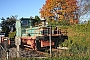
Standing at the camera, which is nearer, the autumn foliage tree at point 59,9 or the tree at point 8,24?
the autumn foliage tree at point 59,9

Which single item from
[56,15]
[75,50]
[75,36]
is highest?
[56,15]

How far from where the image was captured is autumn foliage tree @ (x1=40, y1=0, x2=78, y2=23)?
36.3 meters

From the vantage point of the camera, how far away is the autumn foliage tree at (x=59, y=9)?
119 ft

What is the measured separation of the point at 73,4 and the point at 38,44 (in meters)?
18.7

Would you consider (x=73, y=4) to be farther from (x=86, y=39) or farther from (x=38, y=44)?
(x=86, y=39)

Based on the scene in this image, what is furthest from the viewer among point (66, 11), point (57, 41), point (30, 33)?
point (66, 11)

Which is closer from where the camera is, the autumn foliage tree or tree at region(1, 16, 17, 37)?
the autumn foliage tree

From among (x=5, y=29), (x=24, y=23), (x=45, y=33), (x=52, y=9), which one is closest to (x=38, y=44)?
(x=45, y=33)

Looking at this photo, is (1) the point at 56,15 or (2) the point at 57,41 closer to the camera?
(2) the point at 57,41

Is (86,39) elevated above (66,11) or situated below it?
below

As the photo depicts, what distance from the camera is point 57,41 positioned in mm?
18469

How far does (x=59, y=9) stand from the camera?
39094 mm

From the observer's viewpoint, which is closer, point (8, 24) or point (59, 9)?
point (59, 9)

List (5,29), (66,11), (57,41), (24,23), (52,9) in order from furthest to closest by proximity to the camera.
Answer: (5,29), (52,9), (66,11), (24,23), (57,41)
